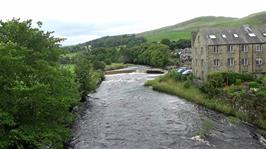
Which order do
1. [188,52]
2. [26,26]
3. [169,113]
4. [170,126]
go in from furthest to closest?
[188,52], [169,113], [170,126], [26,26]

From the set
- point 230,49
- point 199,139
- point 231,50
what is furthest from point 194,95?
point 199,139

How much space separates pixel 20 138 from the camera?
3044cm

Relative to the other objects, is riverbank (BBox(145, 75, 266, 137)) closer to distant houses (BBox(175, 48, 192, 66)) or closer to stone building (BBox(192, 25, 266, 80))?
stone building (BBox(192, 25, 266, 80))

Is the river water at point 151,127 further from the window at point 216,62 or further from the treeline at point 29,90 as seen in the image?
the window at point 216,62

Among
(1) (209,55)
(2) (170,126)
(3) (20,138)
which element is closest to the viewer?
(3) (20,138)

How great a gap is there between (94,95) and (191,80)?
67.6ft

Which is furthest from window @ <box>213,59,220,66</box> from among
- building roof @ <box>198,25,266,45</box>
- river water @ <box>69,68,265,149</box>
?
river water @ <box>69,68,265,149</box>

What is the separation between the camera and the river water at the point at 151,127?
41188 mm

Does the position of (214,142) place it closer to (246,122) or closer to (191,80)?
(246,122)

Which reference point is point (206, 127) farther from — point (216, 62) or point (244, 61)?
point (244, 61)

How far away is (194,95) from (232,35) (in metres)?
20.2

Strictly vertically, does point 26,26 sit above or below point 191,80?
above

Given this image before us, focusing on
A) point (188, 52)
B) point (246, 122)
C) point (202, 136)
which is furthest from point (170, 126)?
point (188, 52)

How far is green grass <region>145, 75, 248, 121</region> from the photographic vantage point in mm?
56438
